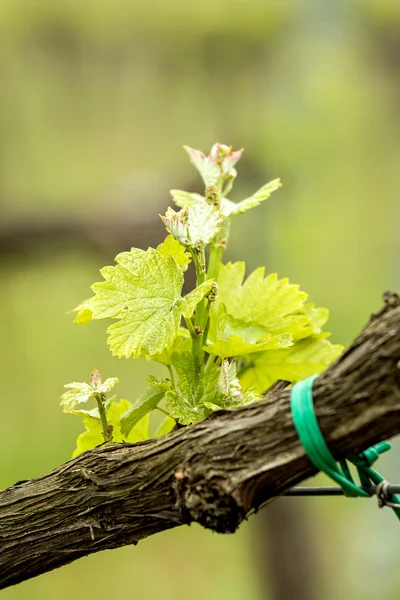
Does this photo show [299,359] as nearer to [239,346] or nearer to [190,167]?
[239,346]

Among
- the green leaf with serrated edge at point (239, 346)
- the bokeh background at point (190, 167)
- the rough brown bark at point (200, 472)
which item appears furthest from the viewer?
the bokeh background at point (190, 167)

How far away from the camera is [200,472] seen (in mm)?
378

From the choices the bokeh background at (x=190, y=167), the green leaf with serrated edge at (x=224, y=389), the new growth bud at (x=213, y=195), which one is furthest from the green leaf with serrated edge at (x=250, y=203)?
the bokeh background at (x=190, y=167)

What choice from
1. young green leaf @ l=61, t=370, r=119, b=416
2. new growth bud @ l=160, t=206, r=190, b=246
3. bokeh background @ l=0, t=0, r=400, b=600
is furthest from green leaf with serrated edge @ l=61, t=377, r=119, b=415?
bokeh background @ l=0, t=0, r=400, b=600

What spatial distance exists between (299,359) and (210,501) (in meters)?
0.15

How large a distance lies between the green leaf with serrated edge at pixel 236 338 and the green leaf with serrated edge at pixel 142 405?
43 millimetres

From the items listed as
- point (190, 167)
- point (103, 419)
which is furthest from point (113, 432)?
point (190, 167)

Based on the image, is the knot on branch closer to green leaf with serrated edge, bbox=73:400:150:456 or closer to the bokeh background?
green leaf with serrated edge, bbox=73:400:150:456

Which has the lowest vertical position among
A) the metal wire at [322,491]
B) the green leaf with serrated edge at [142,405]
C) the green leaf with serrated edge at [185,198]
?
the metal wire at [322,491]

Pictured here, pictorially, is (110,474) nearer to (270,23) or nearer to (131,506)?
(131,506)

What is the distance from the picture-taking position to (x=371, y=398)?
333 millimetres

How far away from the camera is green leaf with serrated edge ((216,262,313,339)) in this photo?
1.62ft

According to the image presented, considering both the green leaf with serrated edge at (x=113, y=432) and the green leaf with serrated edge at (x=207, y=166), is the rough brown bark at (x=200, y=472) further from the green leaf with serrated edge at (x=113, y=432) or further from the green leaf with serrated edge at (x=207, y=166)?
the green leaf with serrated edge at (x=207, y=166)

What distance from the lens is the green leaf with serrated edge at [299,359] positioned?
49 cm
